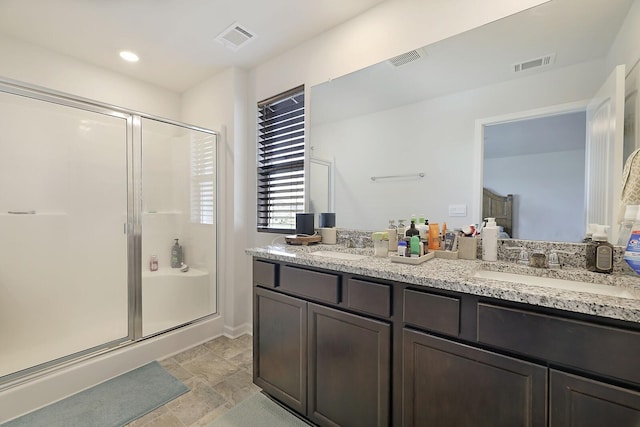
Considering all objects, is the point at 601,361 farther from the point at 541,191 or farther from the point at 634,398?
the point at 541,191

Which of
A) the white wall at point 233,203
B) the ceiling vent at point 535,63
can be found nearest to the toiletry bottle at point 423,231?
the ceiling vent at point 535,63

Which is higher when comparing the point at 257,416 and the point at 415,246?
the point at 415,246

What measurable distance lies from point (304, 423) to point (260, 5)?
2616 mm

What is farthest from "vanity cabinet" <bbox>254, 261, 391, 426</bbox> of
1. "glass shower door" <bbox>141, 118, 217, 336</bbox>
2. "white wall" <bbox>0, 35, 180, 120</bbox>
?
"white wall" <bbox>0, 35, 180, 120</bbox>

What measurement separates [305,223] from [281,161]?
2.26ft

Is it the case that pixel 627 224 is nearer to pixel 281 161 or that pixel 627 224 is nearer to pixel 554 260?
pixel 554 260

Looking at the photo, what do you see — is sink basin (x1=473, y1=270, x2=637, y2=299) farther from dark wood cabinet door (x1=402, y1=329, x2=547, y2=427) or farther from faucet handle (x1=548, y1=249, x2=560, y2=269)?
dark wood cabinet door (x1=402, y1=329, x2=547, y2=427)

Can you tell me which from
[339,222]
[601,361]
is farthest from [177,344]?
[601,361]

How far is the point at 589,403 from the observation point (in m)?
0.81

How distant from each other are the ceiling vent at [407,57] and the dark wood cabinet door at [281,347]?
5.24 ft

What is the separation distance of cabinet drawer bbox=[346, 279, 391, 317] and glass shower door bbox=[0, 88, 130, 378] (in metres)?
1.94

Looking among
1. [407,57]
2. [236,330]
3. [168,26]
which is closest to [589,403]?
[407,57]

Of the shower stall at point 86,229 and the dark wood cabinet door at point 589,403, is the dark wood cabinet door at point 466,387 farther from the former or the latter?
the shower stall at point 86,229

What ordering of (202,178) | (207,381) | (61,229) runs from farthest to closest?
1. (202,178)
2. (61,229)
3. (207,381)
